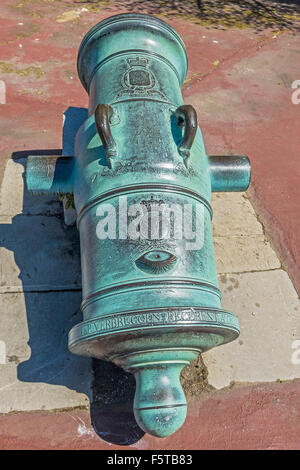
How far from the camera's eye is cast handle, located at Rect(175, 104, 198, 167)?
2195mm

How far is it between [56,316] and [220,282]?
135 centimetres

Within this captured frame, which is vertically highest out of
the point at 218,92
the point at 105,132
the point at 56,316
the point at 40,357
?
the point at 218,92

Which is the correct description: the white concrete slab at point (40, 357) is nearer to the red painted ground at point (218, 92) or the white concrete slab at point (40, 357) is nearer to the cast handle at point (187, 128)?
the cast handle at point (187, 128)

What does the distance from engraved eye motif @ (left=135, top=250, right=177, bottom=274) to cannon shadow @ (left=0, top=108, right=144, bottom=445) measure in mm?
1083

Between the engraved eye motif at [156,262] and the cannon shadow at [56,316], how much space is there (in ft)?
3.55

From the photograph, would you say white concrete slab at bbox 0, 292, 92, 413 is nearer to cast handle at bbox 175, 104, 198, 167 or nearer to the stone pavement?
the stone pavement

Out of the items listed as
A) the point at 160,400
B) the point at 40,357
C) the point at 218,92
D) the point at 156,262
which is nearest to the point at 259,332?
the point at 160,400

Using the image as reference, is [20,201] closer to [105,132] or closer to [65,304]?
[65,304]

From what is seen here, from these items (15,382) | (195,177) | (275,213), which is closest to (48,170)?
(195,177)

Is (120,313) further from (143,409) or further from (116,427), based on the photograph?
(116,427)

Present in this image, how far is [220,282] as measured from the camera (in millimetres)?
3326

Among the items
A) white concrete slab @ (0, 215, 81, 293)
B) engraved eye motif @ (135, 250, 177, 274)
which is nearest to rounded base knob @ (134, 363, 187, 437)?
engraved eye motif @ (135, 250, 177, 274)

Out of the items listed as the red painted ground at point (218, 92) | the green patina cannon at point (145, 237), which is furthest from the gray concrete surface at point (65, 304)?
the green patina cannon at point (145, 237)

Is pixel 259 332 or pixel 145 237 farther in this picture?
pixel 259 332
